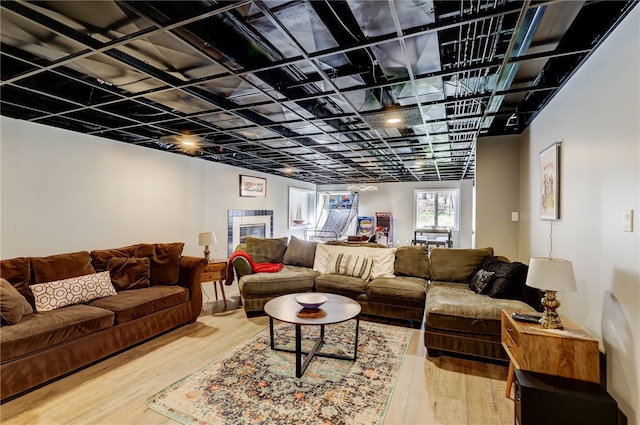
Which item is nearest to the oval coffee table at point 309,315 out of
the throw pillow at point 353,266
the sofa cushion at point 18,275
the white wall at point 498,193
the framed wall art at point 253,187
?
the throw pillow at point 353,266

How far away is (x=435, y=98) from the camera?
3.00m

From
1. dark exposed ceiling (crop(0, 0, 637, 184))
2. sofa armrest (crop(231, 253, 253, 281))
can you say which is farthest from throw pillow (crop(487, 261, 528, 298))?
sofa armrest (crop(231, 253, 253, 281))

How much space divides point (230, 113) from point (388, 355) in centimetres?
310

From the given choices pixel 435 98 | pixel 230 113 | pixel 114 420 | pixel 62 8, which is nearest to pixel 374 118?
pixel 435 98

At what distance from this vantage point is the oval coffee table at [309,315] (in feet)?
8.03

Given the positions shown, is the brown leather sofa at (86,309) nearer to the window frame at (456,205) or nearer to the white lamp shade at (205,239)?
the white lamp shade at (205,239)

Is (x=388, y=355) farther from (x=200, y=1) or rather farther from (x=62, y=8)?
(x=62, y=8)

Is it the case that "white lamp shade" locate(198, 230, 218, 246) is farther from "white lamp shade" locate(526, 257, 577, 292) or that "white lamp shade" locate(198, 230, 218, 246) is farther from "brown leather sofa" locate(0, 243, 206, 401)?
"white lamp shade" locate(526, 257, 577, 292)

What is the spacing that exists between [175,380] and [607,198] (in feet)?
11.3

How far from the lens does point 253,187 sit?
7477 millimetres

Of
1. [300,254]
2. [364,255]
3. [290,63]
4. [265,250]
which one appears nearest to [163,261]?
[265,250]

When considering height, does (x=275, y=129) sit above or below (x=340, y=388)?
above

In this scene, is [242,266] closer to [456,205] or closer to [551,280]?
[551,280]

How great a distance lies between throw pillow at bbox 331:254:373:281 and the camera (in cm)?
407
